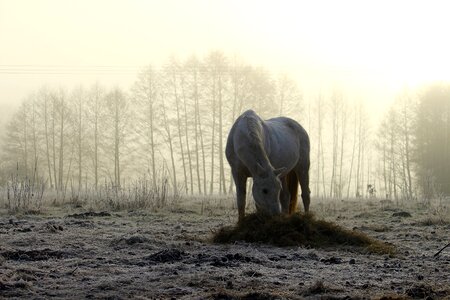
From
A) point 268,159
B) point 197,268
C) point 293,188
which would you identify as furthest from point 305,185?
point 197,268

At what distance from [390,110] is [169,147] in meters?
18.8

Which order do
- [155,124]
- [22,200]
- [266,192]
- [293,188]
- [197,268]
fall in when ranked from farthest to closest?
[155,124], [22,200], [293,188], [266,192], [197,268]

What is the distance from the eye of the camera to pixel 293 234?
26.6ft

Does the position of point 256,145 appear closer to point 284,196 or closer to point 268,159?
point 268,159

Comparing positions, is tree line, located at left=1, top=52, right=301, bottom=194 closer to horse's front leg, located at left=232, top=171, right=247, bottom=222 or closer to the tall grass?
the tall grass

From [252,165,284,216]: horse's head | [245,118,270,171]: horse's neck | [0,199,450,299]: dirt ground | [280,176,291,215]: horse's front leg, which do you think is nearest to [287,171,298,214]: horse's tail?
[280,176,291,215]: horse's front leg

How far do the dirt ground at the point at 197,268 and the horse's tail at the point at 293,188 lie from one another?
5.94ft

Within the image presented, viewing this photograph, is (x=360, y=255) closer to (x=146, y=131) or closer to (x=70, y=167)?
(x=146, y=131)

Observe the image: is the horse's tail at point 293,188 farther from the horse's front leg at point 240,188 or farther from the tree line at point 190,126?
the tree line at point 190,126

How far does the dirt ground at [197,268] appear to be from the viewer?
4922 millimetres

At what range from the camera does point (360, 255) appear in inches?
291

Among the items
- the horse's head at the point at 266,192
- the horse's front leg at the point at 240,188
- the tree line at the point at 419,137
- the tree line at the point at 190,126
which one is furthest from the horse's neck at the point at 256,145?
the tree line at the point at 419,137

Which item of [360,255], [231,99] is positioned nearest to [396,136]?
[231,99]

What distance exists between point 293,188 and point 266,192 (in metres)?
2.83
